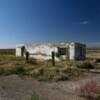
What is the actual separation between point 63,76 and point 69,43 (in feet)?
50.2

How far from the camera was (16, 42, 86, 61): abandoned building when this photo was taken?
26594 mm

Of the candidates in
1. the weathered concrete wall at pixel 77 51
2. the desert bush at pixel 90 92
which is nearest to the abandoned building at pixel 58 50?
the weathered concrete wall at pixel 77 51

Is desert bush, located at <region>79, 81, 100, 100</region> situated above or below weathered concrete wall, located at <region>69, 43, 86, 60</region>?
below

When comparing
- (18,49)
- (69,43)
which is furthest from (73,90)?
(18,49)

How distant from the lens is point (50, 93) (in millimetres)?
8258

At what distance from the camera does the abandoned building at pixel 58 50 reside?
26594mm

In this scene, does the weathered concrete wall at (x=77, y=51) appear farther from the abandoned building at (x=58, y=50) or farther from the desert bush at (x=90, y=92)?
the desert bush at (x=90, y=92)

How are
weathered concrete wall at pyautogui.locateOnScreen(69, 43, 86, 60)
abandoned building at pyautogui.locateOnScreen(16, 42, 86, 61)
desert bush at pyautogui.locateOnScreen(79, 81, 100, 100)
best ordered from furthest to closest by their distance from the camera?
abandoned building at pyautogui.locateOnScreen(16, 42, 86, 61)
weathered concrete wall at pyautogui.locateOnScreen(69, 43, 86, 60)
desert bush at pyautogui.locateOnScreen(79, 81, 100, 100)

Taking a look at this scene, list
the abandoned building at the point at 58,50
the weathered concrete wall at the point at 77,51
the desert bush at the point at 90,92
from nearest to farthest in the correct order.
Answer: the desert bush at the point at 90,92 → the weathered concrete wall at the point at 77,51 → the abandoned building at the point at 58,50

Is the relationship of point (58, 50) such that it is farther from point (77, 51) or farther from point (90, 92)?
point (90, 92)

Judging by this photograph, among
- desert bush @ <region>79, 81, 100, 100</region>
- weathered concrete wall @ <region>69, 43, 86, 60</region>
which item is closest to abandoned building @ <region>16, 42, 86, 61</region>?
weathered concrete wall @ <region>69, 43, 86, 60</region>

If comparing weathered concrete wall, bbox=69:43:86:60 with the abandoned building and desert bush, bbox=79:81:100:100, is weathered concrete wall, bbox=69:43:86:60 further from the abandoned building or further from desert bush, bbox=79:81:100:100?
desert bush, bbox=79:81:100:100

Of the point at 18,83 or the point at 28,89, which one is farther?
the point at 18,83

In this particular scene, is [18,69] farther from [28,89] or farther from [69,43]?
[69,43]
